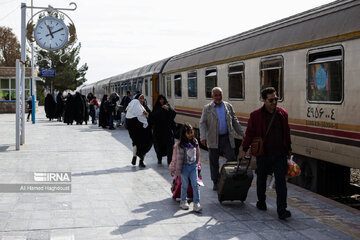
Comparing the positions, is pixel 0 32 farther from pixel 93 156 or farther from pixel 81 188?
pixel 81 188

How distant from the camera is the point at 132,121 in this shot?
11.3 meters

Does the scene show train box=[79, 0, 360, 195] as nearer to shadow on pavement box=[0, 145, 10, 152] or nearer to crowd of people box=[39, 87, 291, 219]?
crowd of people box=[39, 87, 291, 219]

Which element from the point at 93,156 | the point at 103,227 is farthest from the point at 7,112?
the point at 103,227

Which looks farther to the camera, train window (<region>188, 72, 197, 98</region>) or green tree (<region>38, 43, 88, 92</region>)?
green tree (<region>38, 43, 88, 92</region>)

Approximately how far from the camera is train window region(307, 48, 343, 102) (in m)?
7.84

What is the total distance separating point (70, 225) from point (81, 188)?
2428 mm

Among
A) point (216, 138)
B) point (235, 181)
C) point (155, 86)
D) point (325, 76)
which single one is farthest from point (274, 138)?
point (155, 86)

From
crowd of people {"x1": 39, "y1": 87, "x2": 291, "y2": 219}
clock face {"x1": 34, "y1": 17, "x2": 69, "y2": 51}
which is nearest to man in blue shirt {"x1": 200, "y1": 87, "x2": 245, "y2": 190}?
crowd of people {"x1": 39, "y1": 87, "x2": 291, "y2": 219}

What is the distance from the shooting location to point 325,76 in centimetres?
823

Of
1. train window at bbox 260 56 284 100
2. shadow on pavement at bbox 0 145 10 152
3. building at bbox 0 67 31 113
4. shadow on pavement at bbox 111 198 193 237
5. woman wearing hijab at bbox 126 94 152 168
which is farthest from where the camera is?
building at bbox 0 67 31 113

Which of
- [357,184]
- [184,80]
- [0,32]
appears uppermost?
[0,32]

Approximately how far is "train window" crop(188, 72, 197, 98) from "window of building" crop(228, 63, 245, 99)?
10.8 ft

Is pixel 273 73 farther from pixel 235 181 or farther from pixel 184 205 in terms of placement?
pixel 184 205

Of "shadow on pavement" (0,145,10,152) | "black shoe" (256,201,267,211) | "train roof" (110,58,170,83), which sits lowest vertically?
"black shoe" (256,201,267,211)
